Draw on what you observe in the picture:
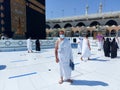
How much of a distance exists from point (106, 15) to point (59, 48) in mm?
44966

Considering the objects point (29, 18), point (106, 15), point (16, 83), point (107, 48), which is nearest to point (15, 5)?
point (29, 18)

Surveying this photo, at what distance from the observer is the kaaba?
66.4ft

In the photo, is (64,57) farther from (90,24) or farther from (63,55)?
(90,24)

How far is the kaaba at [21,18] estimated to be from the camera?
66.4ft

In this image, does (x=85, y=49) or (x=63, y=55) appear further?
(x=85, y=49)

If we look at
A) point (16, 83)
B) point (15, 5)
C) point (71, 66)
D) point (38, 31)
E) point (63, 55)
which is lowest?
point (16, 83)

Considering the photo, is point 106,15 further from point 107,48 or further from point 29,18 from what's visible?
point 107,48

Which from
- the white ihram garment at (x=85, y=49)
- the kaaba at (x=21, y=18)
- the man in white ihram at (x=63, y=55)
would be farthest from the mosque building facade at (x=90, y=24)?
the man in white ihram at (x=63, y=55)

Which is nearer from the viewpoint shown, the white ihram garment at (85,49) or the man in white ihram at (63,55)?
the man in white ihram at (63,55)

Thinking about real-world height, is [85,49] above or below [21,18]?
below

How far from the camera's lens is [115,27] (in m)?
41.8

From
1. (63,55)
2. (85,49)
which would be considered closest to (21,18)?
(85,49)

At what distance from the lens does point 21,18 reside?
22.8 meters

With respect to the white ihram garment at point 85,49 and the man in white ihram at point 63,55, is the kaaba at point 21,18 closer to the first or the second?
the white ihram garment at point 85,49
